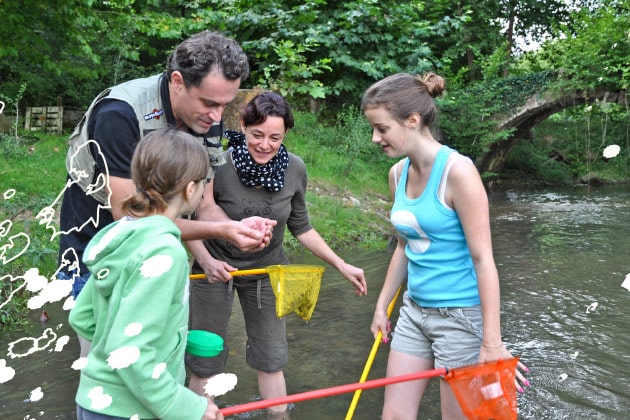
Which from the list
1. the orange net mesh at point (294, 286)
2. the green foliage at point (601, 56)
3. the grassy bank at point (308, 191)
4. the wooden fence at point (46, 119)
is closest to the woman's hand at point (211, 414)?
the orange net mesh at point (294, 286)

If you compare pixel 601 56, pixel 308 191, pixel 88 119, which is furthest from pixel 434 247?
pixel 601 56

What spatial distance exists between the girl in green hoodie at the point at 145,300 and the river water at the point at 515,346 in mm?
2037

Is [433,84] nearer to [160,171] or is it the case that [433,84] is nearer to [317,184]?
[160,171]

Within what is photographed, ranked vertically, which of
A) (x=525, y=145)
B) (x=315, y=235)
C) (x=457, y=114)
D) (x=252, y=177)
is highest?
(x=252, y=177)

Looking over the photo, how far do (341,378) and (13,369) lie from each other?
2.25m

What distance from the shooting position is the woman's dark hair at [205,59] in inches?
102

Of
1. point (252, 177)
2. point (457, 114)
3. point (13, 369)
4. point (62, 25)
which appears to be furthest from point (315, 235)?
point (457, 114)

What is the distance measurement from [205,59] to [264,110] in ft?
1.81

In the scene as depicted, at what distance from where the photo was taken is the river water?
399 centimetres

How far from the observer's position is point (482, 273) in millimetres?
2426

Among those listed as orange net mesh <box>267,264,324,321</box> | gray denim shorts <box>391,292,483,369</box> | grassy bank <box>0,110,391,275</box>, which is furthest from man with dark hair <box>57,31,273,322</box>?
grassy bank <box>0,110,391,275</box>

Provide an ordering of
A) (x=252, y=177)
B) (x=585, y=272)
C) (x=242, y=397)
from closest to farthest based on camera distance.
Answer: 1. (x=252, y=177)
2. (x=242, y=397)
3. (x=585, y=272)

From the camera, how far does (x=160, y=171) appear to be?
188 centimetres

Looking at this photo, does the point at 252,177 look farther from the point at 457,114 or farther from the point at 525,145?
the point at 525,145
